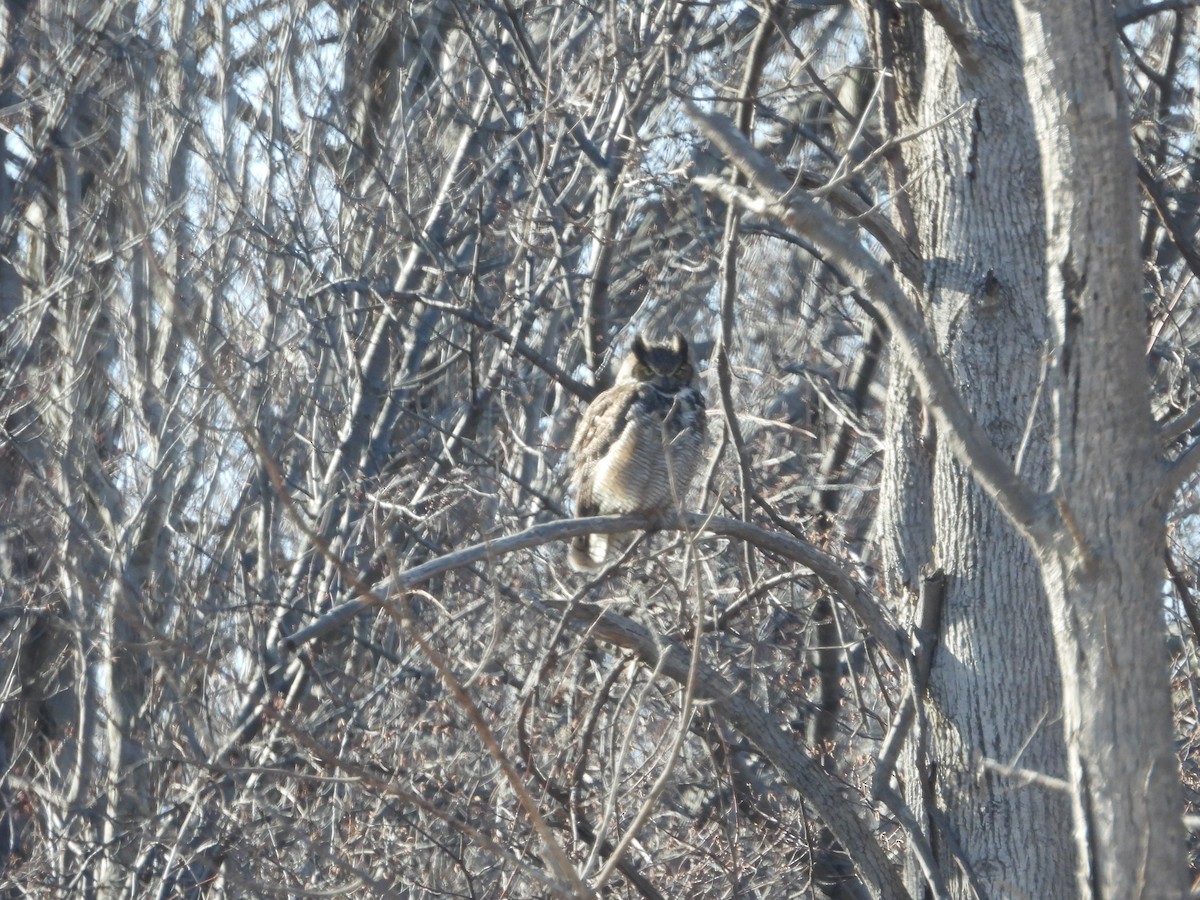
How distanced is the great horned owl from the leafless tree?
29cm

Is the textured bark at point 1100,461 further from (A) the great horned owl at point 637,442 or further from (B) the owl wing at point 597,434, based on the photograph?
(B) the owl wing at point 597,434

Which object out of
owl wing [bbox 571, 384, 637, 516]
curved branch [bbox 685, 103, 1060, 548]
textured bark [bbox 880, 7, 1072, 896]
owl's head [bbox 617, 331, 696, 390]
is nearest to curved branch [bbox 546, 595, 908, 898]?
textured bark [bbox 880, 7, 1072, 896]

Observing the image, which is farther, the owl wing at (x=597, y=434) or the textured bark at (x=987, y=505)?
the owl wing at (x=597, y=434)

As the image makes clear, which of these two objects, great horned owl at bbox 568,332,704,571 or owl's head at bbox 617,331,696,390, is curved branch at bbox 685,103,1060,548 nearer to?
great horned owl at bbox 568,332,704,571

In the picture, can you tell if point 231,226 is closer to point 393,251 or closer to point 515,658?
point 393,251

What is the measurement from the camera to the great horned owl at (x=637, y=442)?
5906 mm

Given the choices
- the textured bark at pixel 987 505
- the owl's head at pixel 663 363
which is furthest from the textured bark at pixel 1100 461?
the owl's head at pixel 663 363

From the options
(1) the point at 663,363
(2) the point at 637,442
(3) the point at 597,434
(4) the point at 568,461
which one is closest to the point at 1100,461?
(2) the point at 637,442

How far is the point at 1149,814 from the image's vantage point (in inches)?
79.1

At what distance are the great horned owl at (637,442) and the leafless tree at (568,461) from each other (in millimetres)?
290

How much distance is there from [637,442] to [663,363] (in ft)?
1.58

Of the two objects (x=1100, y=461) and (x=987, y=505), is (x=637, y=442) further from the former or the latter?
(x=1100, y=461)

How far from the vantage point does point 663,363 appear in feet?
20.4

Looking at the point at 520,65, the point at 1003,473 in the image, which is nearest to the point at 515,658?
the point at 520,65
